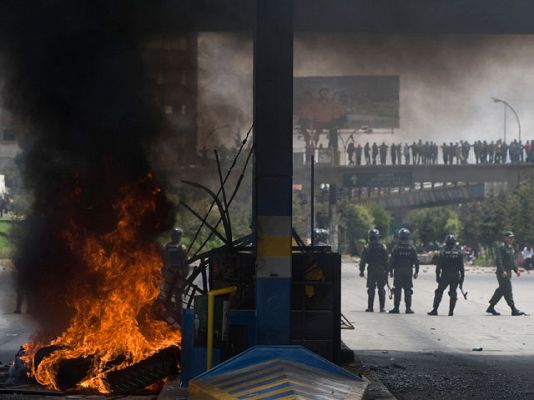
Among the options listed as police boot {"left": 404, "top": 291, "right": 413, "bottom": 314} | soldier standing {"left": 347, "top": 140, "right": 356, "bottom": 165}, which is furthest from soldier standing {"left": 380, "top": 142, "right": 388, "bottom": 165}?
police boot {"left": 404, "top": 291, "right": 413, "bottom": 314}

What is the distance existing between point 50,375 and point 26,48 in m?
4.10

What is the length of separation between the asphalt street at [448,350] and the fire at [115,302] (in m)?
2.57

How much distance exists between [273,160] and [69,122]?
8.47 feet

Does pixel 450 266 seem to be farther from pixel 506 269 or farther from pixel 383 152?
pixel 383 152

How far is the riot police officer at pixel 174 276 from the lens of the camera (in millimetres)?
10453

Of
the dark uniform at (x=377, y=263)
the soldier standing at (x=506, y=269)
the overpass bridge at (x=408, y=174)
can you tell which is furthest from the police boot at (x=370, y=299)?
the overpass bridge at (x=408, y=174)

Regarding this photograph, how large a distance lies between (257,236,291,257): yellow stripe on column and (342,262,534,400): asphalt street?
1.74 metres

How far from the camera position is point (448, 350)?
42.5ft

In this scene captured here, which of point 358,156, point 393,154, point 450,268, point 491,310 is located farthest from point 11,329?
point 393,154

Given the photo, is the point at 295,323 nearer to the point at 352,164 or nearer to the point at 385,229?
the point at 352,164

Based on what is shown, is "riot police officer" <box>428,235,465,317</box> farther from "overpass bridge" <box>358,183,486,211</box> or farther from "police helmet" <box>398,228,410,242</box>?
"overpass bridge" <box>358,183,486,211</box>

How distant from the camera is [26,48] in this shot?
36.8 ft

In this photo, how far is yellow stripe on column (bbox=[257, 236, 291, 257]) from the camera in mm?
9648

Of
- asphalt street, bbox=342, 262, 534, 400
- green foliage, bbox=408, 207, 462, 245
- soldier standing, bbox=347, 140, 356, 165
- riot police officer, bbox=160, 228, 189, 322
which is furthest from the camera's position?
green foliage, bbox=408, 207, 462, 245
